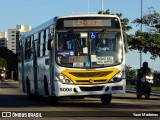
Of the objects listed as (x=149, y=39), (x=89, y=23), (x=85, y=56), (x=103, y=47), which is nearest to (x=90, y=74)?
(x=85, y=56)

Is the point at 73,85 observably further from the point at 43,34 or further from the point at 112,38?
the point at 43,34

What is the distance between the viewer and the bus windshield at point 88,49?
789 inches

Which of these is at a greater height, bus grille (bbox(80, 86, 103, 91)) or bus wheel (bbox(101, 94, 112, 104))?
bus grille (bbox(80, 86, 103, 91))

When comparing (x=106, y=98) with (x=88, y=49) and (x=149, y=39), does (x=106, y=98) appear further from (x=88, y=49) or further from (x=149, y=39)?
(x=149, y=39)

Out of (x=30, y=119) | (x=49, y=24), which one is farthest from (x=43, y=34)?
(x=30, y=119)

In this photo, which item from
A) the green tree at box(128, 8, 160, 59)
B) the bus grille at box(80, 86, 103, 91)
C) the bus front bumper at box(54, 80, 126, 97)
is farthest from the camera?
the green tree at box(128, 8, 160, 59)

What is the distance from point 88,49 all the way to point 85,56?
0.30m

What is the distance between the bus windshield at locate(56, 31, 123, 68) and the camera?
20.0 meters

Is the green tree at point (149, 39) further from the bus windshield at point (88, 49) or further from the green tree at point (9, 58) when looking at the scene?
the green tree at point (9, 58)

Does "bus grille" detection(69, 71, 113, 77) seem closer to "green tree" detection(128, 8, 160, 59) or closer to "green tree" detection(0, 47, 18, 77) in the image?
"green tree" detection(128, 8, 160, 59)

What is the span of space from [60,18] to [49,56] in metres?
1.60

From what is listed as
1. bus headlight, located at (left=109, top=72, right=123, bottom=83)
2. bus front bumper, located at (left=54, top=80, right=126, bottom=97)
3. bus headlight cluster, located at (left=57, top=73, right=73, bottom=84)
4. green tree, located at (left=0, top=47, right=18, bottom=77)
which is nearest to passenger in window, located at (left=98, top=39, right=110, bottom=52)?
bus headlight, located at (left=109, top=72, right=123, bottom=83)

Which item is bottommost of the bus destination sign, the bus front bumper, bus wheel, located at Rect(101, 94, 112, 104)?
bus wheel, located at Rect(101, 94, 112, 104)

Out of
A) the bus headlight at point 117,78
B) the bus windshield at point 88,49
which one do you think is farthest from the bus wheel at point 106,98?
the bus windshield at point 88,49
